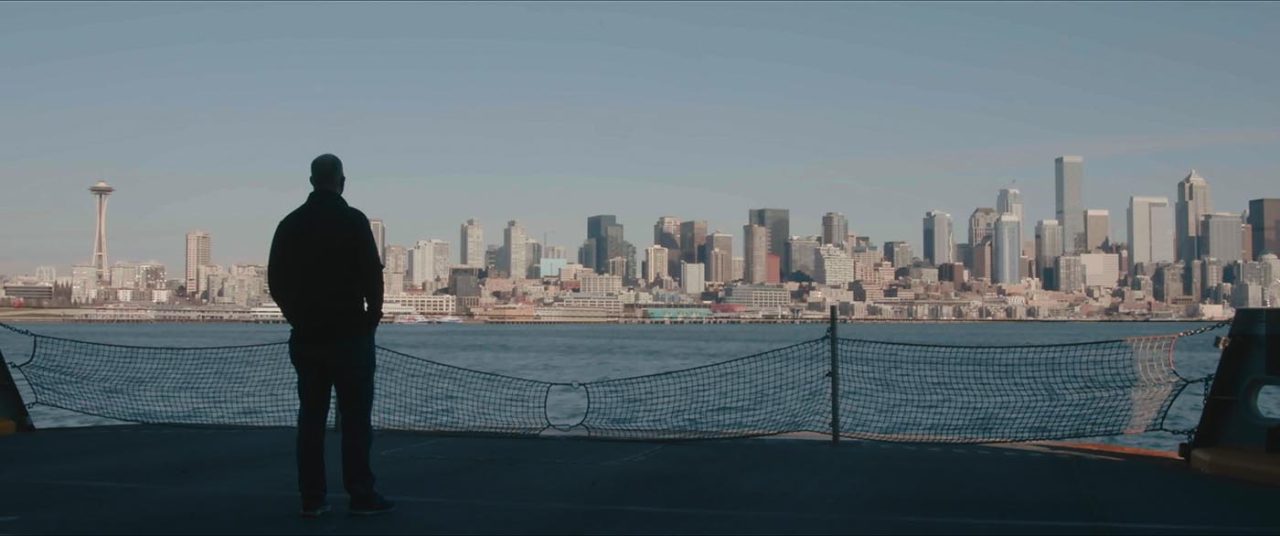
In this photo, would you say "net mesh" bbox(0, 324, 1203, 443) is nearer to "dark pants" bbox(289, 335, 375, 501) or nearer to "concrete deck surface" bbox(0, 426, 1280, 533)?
"concrete deck surface" bbox(0, 426, 1280, 533)

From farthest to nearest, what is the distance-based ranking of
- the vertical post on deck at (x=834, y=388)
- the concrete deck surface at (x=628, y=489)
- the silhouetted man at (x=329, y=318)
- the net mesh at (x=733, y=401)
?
the net mesh at (x=733, y=401) < the vertical post on deck at (x=834, y=388) < the silhouetted man at (x=329, y=318) < the concrete deck surface at (x=628, y=489)

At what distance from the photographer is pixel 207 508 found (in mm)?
5840

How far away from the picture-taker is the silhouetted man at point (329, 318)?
5609 millimetres

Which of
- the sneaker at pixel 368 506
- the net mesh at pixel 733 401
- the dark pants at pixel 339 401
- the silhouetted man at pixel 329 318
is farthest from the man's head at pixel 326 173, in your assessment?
the net mesh at pixel 733 401

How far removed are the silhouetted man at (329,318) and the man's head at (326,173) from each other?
0.23 feet

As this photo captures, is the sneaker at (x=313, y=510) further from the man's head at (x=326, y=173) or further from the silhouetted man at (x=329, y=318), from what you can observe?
the man's head at (x=326, y=173)

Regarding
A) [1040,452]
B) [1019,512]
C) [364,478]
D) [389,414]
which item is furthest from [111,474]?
[389,414]

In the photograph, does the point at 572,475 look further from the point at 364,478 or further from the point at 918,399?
the point at 918,399

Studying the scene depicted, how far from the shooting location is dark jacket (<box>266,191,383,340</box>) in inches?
221

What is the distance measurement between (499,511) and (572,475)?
52.7 inches

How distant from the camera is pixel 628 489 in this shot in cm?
657

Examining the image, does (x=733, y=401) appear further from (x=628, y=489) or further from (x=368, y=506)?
(x=368, y=506)

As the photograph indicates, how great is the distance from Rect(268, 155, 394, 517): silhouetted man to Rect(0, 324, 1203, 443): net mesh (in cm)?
398

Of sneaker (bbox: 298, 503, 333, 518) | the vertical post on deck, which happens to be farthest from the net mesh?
sneaker (bbox: 298, 503, 333, 518)
